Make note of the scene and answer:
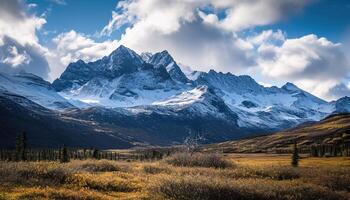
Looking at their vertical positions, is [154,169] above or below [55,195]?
above

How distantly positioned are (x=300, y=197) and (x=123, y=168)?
31.3 m

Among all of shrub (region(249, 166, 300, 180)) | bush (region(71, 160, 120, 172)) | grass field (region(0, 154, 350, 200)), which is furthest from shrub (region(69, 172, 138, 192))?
shrub (region(249, 166, 300, 180))

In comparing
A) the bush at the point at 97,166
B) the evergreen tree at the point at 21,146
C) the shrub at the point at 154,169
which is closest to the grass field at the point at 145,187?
the shrub at the point at 154,169

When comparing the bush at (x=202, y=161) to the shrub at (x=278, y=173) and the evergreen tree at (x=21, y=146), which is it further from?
the evergreen tree at (x=21, y=146)

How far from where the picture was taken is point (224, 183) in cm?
4122

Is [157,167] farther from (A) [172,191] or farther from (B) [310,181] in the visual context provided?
(A) [172,191]

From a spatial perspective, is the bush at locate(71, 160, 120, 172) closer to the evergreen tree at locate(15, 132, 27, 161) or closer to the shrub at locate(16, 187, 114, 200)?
the shrub at locate(16, 187, 114, 200)

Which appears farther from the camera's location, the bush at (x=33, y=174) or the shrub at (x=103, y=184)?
the shrub at (x=103, y=184)

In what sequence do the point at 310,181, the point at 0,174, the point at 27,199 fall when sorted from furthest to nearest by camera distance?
the point at 310,181
the point at 0,174
the point at 27,199

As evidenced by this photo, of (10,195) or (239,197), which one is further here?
(239,197)

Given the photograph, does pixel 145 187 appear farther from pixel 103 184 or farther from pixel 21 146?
pixel 21 146

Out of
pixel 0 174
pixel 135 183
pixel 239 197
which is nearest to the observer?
pixel 239 197

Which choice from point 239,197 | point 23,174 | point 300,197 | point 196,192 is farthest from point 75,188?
point 300,197

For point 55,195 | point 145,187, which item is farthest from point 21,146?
point 55,195
